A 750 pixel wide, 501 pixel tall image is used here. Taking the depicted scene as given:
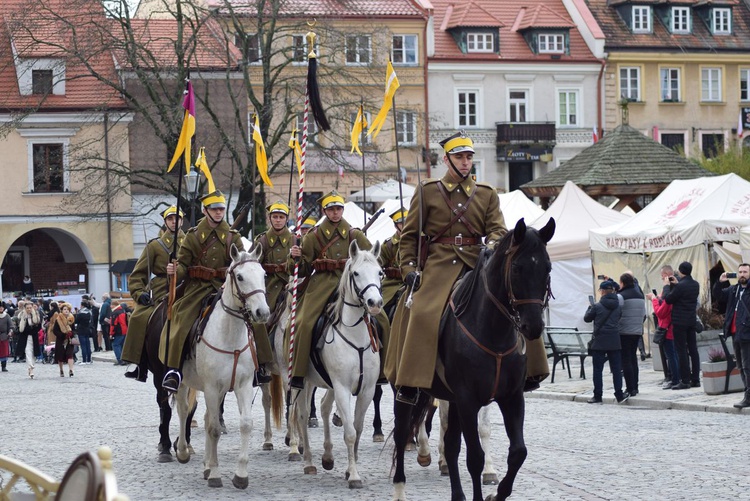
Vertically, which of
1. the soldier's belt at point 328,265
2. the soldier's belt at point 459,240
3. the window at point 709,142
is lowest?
the soldier's belt at point 328,265

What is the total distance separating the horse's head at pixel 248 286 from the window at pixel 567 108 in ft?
166

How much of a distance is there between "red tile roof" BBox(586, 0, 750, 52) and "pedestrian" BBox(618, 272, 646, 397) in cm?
4145

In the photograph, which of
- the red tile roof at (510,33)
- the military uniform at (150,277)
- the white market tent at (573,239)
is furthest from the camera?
the red tile roof at (510,33)

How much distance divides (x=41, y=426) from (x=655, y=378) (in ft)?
36.7

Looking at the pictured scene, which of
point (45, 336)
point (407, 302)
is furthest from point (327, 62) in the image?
point (407, 302)

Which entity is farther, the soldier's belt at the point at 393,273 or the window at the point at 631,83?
the window at the point at 631,83

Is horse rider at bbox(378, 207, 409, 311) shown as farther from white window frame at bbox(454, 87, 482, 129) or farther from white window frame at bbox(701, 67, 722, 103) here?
white window frame at bbox(701, 67, 722, 103)

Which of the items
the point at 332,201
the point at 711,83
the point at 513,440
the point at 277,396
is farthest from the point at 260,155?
the point at 711,83

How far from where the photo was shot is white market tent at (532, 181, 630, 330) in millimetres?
31516

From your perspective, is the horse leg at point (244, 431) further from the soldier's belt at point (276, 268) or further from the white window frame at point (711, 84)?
the white window frame at point (711, 84)

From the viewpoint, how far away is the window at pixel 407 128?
5616 cm

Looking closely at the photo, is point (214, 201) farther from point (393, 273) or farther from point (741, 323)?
point (741, 323)

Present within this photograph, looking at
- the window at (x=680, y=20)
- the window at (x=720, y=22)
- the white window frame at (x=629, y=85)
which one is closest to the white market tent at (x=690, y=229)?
the white window frame at (x=629, y=85)

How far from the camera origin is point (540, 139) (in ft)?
198
